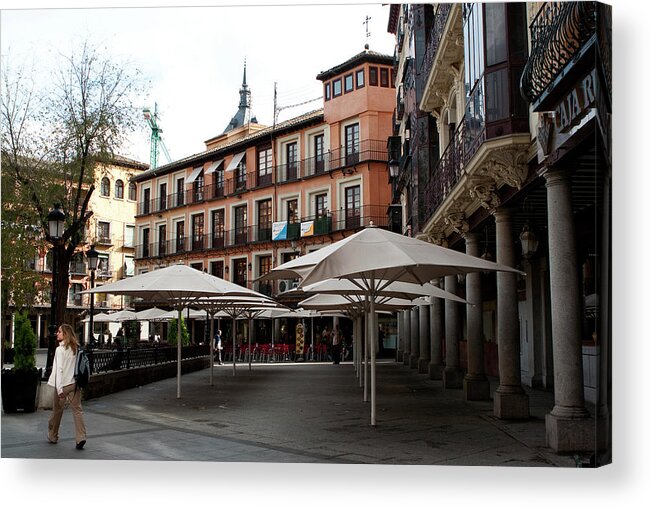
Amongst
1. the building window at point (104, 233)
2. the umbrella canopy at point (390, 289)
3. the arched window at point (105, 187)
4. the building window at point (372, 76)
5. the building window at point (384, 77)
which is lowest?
the umbrella canopy at point (390, 289)

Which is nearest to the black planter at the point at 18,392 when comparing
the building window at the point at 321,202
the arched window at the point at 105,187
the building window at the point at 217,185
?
the arched window at the point at 105,187

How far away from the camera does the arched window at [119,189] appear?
633 inches

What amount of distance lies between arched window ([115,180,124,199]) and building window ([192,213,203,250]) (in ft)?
42.6

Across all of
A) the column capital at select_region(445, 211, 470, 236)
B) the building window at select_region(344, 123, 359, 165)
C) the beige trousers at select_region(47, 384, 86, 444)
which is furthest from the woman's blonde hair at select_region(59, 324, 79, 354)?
the building window at select_region(344, 123, 359, 165)

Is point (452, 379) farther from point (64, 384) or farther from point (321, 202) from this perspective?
point (321, 202)

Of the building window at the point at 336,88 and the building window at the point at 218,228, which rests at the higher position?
the building window at the point at 336,88

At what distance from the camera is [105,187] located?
15.0 metres

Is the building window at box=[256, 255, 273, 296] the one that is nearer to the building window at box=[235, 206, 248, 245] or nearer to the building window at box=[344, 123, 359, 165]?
the building window at box=[235, 206, 248, 245]

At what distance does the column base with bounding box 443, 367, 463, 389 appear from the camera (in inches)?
693

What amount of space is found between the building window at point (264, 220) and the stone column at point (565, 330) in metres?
26.4

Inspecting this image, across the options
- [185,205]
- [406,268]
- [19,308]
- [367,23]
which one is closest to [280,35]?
[367,23]

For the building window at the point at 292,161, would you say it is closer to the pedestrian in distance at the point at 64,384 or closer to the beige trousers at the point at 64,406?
the pedestrian in distance at the point at 64,384

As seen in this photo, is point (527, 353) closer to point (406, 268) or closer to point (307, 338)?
point (406, 268)

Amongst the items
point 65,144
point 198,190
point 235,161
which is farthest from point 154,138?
point 198,190
